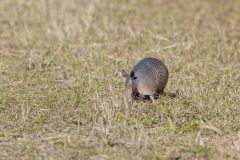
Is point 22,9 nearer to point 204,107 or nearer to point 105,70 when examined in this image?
point 105,70

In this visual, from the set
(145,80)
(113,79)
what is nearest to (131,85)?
(145,80)

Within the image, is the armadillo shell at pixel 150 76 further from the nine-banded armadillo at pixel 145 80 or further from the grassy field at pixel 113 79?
the grassy field at pixel 113 79

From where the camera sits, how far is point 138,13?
1162 centimetres

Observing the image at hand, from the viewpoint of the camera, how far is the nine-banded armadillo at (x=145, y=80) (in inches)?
254

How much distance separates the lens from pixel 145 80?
6465mm

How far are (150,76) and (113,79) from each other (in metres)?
1.08

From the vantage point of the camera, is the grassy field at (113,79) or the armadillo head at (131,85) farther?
the armadillo head at (131,85)

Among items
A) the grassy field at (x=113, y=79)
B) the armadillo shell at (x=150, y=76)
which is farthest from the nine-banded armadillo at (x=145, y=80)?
the grassy field at (x=113, y=79)

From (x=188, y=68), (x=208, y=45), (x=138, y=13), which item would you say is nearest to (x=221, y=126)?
(x=188, y=68)

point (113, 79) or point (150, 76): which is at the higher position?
point (150, 76)

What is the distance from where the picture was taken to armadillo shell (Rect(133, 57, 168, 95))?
6.47 metres

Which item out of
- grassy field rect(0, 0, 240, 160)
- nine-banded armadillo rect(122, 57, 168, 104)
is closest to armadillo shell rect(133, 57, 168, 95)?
nine-banded armadillo rect(122, 57, 168, 104)

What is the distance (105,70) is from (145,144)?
2886 millimetres

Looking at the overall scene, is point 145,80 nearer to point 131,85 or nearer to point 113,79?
point 131,85
